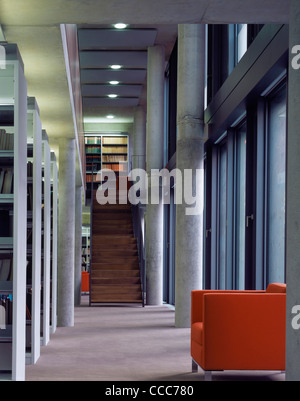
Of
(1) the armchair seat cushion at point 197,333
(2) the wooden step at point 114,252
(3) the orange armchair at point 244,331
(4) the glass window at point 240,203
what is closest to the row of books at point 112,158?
(2) the wooden step at point 114,252

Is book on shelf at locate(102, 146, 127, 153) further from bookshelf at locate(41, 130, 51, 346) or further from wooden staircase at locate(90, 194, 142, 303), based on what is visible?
bookshelf at locate(41, 130, 51, 346)

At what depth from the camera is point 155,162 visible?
14.7 metres

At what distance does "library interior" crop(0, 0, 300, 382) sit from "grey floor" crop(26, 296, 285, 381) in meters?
0.03

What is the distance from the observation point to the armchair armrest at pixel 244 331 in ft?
16.6

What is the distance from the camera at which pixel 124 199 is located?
1942 centimetres

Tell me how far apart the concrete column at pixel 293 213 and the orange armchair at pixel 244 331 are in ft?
4.72

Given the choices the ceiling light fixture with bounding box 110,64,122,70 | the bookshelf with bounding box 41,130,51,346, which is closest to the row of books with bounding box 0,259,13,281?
the bookshelf with bounding box 41,130,51,346

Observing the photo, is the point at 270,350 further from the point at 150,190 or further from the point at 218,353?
the point at 150,190

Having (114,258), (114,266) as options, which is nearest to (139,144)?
(114,258)

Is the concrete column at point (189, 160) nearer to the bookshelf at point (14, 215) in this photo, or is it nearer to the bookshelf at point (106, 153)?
the bookshelf at point (14, 215)

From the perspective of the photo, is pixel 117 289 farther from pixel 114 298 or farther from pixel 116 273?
pixel 116 273

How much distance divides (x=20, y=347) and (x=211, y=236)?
6.37 metres

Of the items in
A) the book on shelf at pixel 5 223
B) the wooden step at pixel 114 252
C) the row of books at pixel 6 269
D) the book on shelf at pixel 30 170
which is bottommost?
the wooden step at pixel 114 252

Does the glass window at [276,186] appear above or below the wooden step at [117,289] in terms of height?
above
